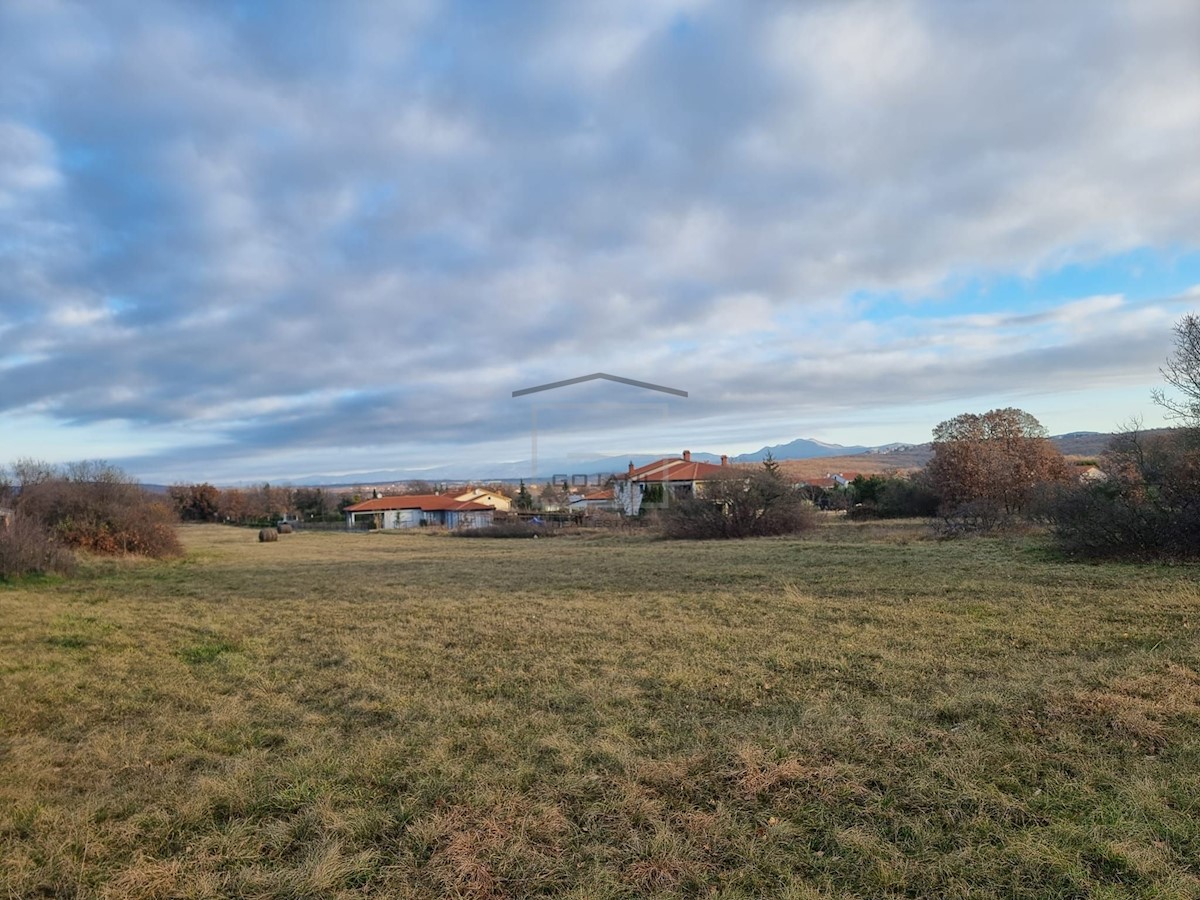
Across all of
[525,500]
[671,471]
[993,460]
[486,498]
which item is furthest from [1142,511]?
[486,498]

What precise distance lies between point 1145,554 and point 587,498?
45.5 meters

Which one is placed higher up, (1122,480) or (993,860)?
(1122,480)

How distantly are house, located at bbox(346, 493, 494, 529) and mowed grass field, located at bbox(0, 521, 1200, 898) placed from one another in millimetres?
42217

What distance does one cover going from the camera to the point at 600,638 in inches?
265

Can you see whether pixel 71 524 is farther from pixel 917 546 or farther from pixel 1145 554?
pixel 1145 554

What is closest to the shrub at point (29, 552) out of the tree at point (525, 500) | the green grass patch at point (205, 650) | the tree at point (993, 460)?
the green grass patch at point (205, 650)

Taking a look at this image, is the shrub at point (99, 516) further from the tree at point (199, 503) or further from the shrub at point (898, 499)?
the tree at point (199, 503)

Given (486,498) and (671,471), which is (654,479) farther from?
(486,498)

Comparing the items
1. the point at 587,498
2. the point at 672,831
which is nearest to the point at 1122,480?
the point at 672,831

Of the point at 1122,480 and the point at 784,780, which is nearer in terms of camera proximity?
the point at 784,780

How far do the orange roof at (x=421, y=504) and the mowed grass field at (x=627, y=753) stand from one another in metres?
44.3

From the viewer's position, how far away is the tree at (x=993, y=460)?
81.0ft

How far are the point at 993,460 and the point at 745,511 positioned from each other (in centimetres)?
1004

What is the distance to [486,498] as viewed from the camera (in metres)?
59.2
